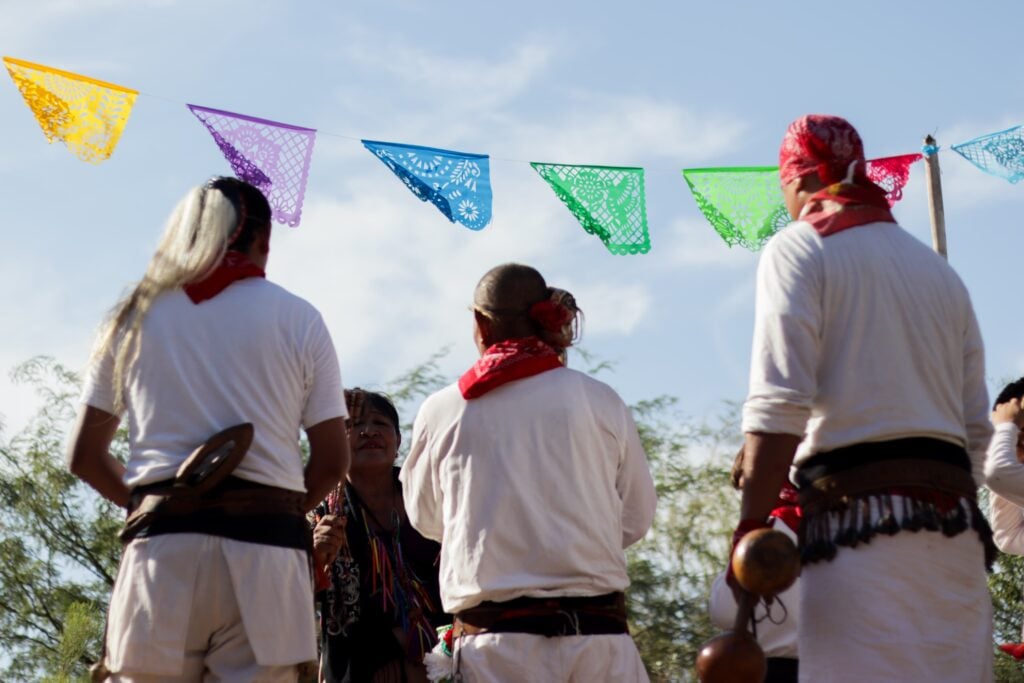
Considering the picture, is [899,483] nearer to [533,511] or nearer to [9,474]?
[533,511]

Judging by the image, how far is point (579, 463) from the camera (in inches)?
197

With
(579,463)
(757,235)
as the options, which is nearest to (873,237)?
(579,463)

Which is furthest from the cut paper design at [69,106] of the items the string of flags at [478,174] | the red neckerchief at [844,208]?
the red neckerchief at [844,208]

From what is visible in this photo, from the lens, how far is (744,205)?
8609mm

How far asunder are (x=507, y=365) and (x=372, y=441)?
4.88 feet

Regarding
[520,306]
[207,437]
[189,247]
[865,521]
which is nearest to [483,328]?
[520,306]

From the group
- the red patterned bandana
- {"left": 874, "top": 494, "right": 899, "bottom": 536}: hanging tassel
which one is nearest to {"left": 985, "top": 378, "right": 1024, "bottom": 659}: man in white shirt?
the red patterned bandana

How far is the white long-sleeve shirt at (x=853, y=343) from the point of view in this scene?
3695 millimetres

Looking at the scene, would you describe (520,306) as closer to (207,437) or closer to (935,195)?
(207,437)

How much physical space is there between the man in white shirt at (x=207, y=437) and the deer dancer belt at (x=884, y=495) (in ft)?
4.32

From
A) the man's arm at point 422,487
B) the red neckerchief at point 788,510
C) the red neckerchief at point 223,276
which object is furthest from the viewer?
the red neckerchief at point 788,510

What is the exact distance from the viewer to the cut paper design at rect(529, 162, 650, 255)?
871 cm

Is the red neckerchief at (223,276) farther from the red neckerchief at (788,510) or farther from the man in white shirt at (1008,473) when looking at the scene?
the man in white shirt at (1008,473)

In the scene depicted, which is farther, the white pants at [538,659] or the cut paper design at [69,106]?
the cut paper design at [69,106]
